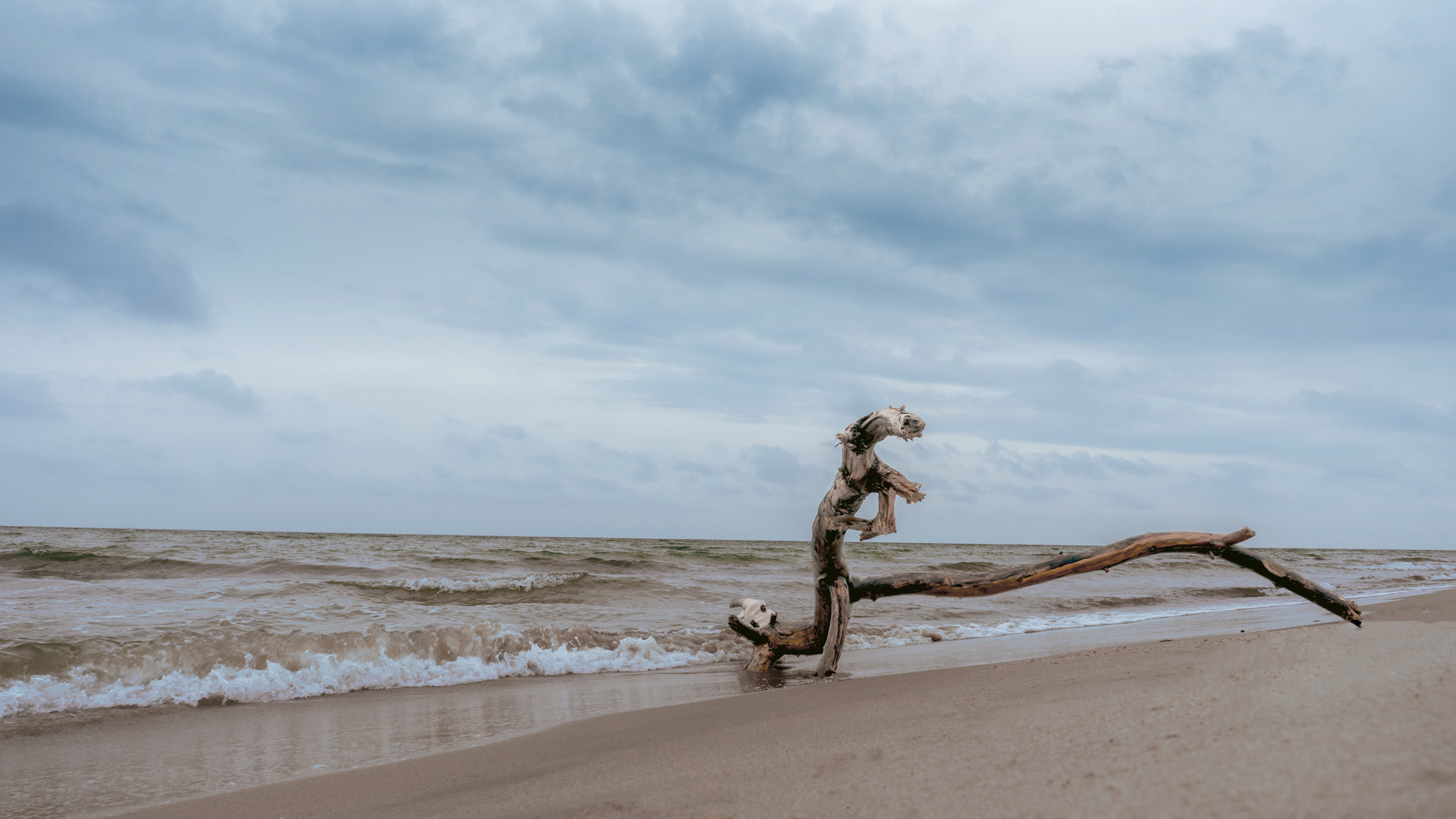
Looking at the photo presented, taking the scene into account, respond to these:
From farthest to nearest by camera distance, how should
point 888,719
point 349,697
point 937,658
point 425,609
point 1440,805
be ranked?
point 425,609 → point 937,658 → point 349,697 → point 888,719 → point 1440,805

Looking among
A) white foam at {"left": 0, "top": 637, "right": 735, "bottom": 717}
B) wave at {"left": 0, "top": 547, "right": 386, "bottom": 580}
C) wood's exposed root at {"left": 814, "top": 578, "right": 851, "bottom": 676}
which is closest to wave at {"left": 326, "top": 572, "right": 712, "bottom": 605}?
wave at {"left": 0, "top": 547, "right": 386, "bottom": 580}

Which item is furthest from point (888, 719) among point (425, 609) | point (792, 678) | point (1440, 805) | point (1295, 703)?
point (425, 609)

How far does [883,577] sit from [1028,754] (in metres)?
3.93

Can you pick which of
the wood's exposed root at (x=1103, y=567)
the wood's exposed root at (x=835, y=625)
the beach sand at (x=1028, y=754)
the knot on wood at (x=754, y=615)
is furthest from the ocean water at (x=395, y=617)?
the beach sand at (x=1028, y=754)

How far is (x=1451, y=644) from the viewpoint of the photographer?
279 centimetres

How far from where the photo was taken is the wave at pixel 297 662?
586cm

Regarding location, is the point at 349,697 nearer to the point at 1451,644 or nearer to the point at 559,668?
the point at 559,668

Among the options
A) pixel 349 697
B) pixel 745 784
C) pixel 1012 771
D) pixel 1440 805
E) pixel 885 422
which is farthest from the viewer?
pixel 349 697

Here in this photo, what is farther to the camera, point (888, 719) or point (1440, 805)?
point (888, 719)

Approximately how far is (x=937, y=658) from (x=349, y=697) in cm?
551

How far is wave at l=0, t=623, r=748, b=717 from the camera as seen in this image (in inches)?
231

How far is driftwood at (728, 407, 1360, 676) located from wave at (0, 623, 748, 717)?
5.79 ft

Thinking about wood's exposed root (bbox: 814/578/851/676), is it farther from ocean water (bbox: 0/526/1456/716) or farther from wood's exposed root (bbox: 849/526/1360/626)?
ocean water (bbox: 0/526/1456/716)

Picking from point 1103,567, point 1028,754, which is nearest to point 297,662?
point 1028,754
